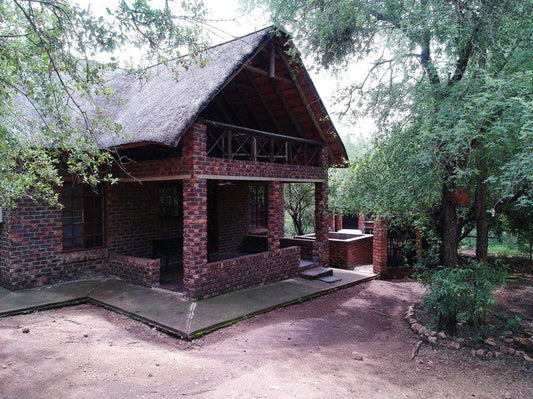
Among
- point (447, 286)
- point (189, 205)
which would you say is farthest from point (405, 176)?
point (189, 205)

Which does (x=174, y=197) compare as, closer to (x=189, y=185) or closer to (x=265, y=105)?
(x=265, y=105)

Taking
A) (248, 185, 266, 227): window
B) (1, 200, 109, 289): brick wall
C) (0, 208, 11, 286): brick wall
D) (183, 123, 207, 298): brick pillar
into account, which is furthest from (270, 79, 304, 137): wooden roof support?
(0, 208, 11, 286): brick wall

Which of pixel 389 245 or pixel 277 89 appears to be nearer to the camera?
pixel 277 89

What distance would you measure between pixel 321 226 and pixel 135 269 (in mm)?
5491

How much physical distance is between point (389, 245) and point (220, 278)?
5.90 meters

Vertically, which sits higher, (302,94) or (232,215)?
(302,94)

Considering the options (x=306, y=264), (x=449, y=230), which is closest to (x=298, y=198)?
(x=306, y=264)

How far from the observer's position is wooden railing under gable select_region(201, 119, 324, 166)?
8.05 meters

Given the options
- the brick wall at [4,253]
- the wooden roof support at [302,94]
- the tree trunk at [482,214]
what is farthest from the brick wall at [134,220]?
the tree trunk at [482,214]

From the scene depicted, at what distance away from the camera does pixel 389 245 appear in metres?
11.2

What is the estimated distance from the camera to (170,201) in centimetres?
1101

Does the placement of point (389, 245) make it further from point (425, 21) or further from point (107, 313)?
point (107, 313)

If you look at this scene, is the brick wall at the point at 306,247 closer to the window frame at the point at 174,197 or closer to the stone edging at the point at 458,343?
the window frame at the point at 174,197

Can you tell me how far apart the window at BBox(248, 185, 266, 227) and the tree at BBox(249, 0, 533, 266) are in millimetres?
6401
